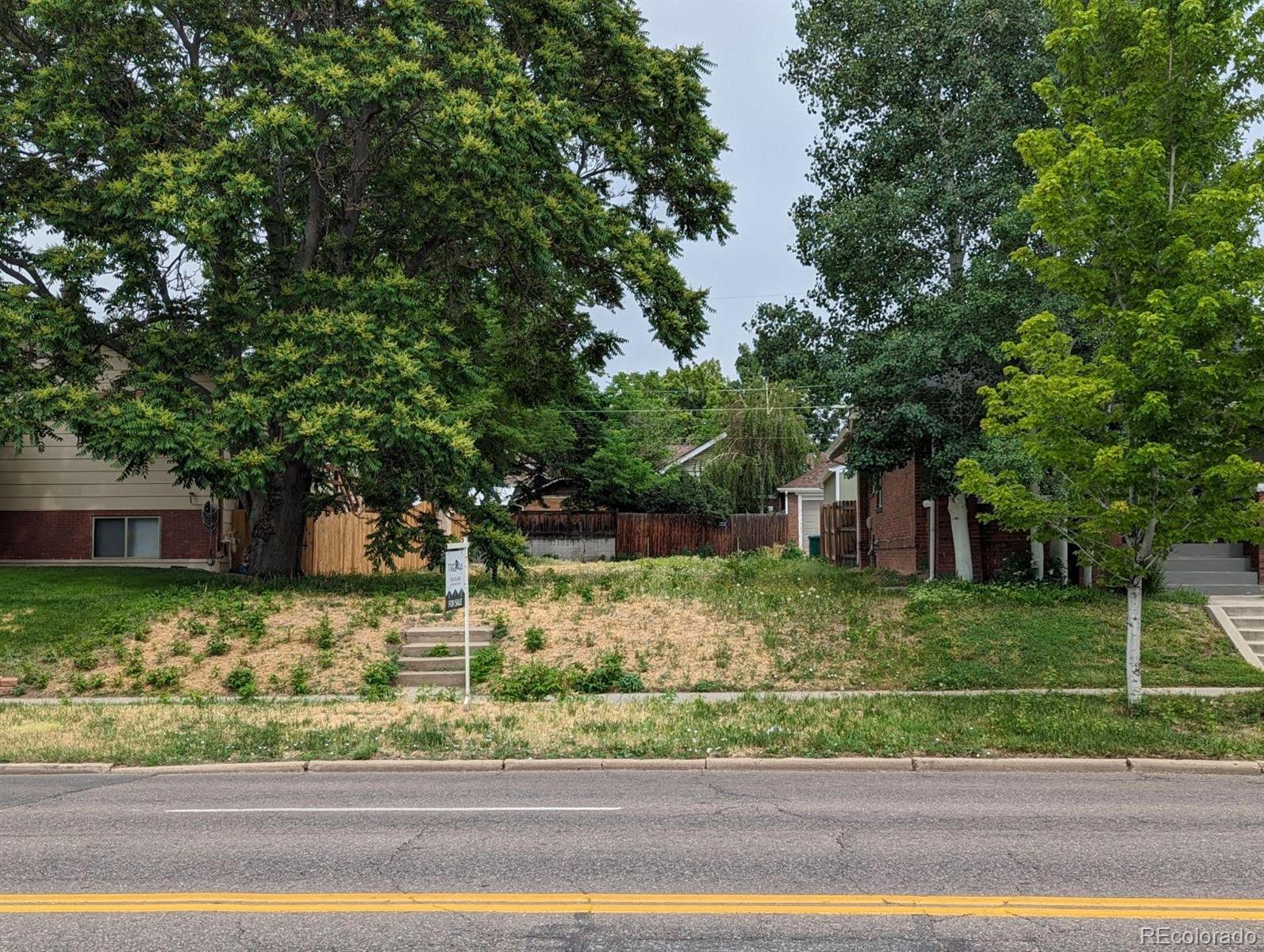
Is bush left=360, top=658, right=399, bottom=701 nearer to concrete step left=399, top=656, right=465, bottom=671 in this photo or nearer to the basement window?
concrete step left=399, top=656, right=465, bottom=671

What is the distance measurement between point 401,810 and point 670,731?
4.11 metres

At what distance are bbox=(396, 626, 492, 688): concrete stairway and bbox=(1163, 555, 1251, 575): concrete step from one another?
1319cm

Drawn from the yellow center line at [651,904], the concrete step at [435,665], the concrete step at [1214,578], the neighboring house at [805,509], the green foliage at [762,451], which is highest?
the green foliage at [762,451]

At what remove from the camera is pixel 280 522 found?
25.0 meters

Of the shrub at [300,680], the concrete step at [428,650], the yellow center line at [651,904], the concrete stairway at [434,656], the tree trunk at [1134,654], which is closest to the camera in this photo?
the yellow center line at [651,904]

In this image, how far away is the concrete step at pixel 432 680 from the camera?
16.7 meters

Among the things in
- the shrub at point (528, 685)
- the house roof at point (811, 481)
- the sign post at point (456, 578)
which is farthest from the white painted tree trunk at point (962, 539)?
the house roof at point (811, 481)

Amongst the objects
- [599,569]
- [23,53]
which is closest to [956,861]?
[23,53]

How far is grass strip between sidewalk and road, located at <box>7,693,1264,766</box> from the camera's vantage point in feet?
38.4

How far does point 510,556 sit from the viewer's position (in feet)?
78.7

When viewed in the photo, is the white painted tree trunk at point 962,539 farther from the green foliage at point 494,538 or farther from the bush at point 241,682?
the bush at point 241,682

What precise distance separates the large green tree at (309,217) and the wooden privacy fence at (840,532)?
13.8 metres

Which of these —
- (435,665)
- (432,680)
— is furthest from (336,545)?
(432,680)

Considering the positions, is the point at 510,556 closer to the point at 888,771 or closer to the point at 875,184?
the point at 875,184
